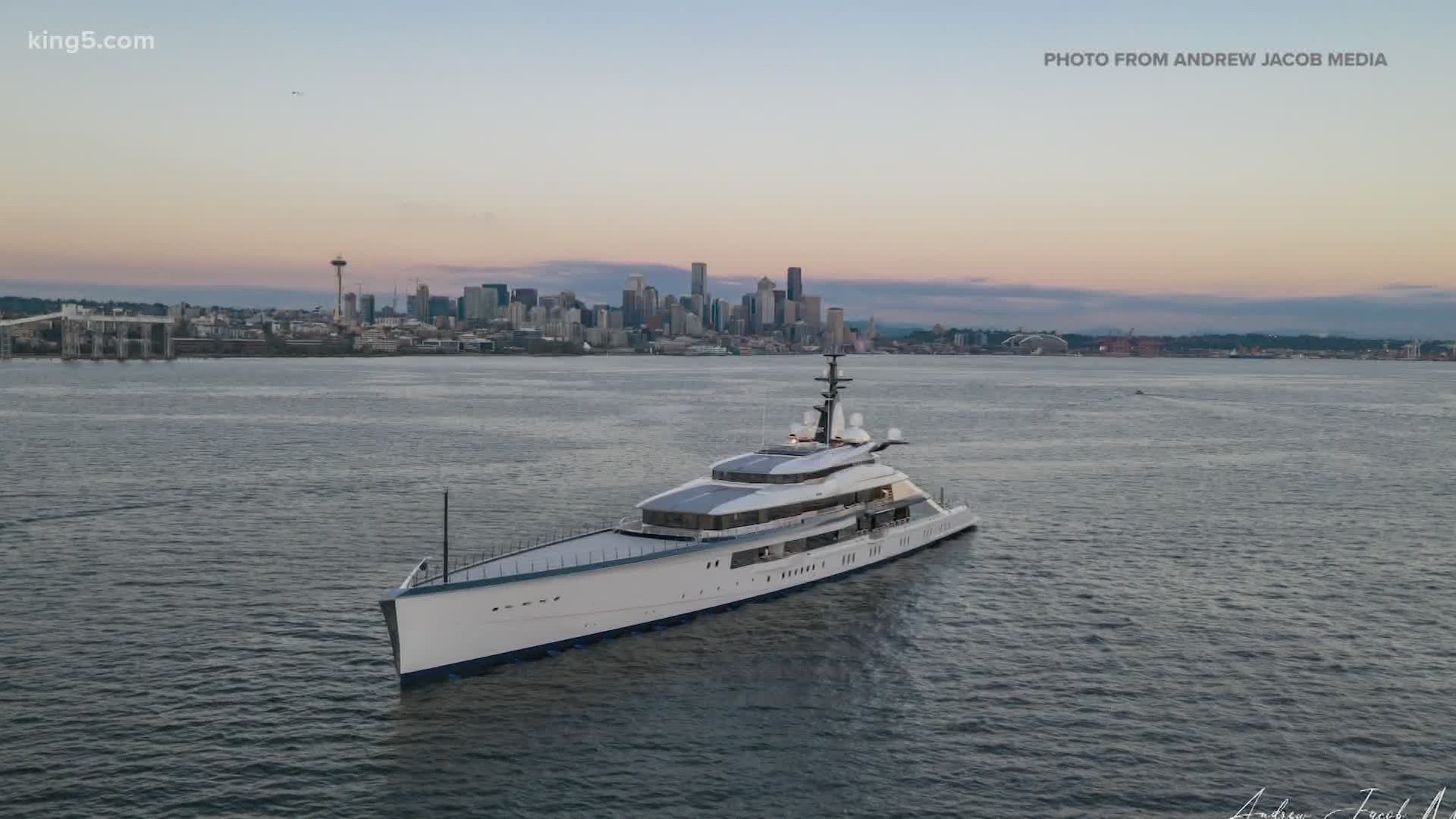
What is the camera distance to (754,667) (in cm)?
3198

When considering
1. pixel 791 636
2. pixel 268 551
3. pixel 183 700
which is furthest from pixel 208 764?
pixel 268 551

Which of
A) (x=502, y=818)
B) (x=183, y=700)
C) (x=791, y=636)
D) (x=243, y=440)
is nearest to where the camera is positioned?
(x=502, y=818)

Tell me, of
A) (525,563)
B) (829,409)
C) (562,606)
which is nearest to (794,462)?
(829,409)

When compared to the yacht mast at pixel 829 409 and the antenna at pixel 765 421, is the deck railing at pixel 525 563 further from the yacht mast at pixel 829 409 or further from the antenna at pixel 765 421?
the antenna at pixel 765 421

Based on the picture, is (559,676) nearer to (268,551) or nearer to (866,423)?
(268,551)

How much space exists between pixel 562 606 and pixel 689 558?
17.7ft

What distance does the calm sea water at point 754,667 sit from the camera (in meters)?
23.8

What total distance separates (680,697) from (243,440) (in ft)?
230

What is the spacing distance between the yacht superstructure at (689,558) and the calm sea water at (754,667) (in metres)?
1.08

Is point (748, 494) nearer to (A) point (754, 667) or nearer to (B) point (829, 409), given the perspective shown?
(A) point (754, 667)

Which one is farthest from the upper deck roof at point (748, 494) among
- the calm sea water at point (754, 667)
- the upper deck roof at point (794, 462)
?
the calm sea water at point (754, 667)

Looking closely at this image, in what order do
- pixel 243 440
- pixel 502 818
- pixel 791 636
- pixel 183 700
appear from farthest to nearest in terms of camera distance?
1. pixel 243 440
2. pixel 791 636
3. pixel 183 700
4. pixel 502 818

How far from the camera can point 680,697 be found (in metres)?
29.1

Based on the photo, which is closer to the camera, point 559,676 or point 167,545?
point 559,676
